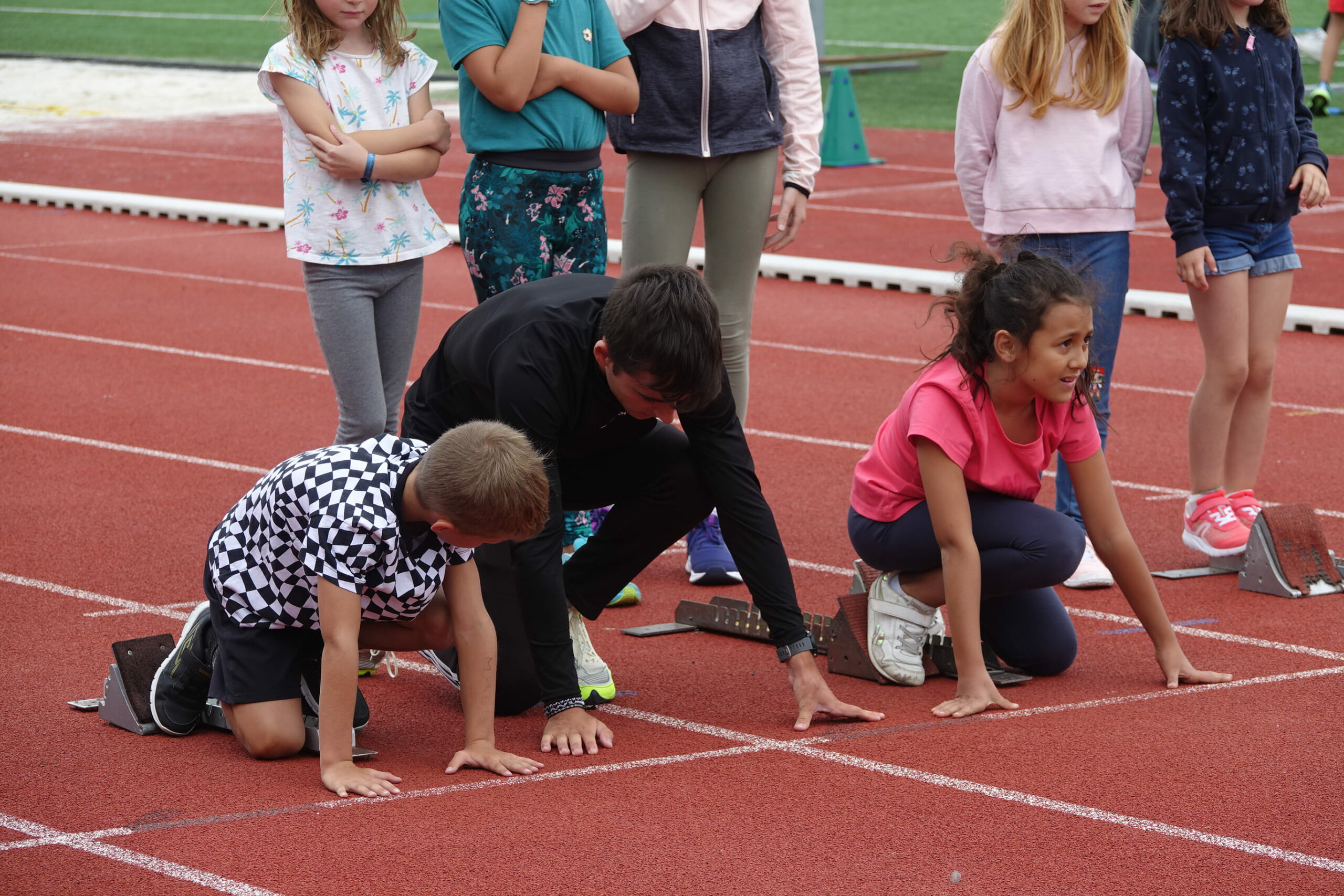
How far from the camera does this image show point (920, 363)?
8.05 meters

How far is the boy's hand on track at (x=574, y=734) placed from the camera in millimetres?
3449

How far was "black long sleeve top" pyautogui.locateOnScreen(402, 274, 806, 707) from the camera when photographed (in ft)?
11.3

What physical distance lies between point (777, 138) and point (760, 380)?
294cm

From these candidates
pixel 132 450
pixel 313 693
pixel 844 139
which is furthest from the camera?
pixel 844 139

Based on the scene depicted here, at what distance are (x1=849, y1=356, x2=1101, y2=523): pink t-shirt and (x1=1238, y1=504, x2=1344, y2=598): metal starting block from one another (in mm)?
960

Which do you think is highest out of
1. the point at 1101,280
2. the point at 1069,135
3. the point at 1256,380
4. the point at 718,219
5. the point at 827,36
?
the point at 827,36

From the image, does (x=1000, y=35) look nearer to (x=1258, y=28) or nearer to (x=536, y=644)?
(x=1258, y=28)

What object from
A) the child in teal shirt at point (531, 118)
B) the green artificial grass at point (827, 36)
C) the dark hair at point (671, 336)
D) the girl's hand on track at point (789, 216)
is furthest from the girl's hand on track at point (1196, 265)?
the green artificial grass at point (827, 36)

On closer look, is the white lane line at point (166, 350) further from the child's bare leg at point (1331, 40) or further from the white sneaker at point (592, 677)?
the child's bare leg at point (1331, 40)

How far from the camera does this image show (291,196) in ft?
15.2

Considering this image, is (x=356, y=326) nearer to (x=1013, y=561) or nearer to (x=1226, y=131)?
(x=1013, y=561)

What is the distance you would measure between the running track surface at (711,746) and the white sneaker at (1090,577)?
3 cm

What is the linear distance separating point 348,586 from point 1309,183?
3.15 meters

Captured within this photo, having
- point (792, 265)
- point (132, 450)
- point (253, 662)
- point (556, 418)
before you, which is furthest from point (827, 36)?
point (253, 662)
